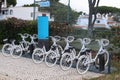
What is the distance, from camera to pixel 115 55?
487 inches

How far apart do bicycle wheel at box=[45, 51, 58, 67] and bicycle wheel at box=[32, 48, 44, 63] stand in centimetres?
46

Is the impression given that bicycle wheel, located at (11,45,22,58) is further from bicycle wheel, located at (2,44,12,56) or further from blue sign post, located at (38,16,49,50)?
blue sign post, located at (38,16,49,50)

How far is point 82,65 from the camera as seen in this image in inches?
398

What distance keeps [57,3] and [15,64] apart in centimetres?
758

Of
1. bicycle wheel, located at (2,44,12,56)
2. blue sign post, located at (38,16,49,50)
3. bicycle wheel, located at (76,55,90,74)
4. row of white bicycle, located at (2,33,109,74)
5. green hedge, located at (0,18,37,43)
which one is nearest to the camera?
bicycle wheel, located at (76,55,90,74)

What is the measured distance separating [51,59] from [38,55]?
68cm

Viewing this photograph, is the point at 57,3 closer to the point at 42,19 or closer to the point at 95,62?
the point at 42,19

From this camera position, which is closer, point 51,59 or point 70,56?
point 70,56

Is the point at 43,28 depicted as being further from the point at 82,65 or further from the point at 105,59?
the point at 82,65

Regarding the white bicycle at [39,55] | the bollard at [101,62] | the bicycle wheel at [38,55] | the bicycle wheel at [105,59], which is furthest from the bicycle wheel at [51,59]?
the bollard at [101,62]

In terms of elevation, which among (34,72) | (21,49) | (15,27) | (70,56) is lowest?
(34,72)

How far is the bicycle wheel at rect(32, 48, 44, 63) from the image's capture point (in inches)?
449

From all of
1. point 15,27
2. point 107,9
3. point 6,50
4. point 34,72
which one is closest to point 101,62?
point 34,72

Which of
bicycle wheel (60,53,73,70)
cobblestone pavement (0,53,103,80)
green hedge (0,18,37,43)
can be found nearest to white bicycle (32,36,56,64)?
cobblestone pavement (0,53,103,80)
